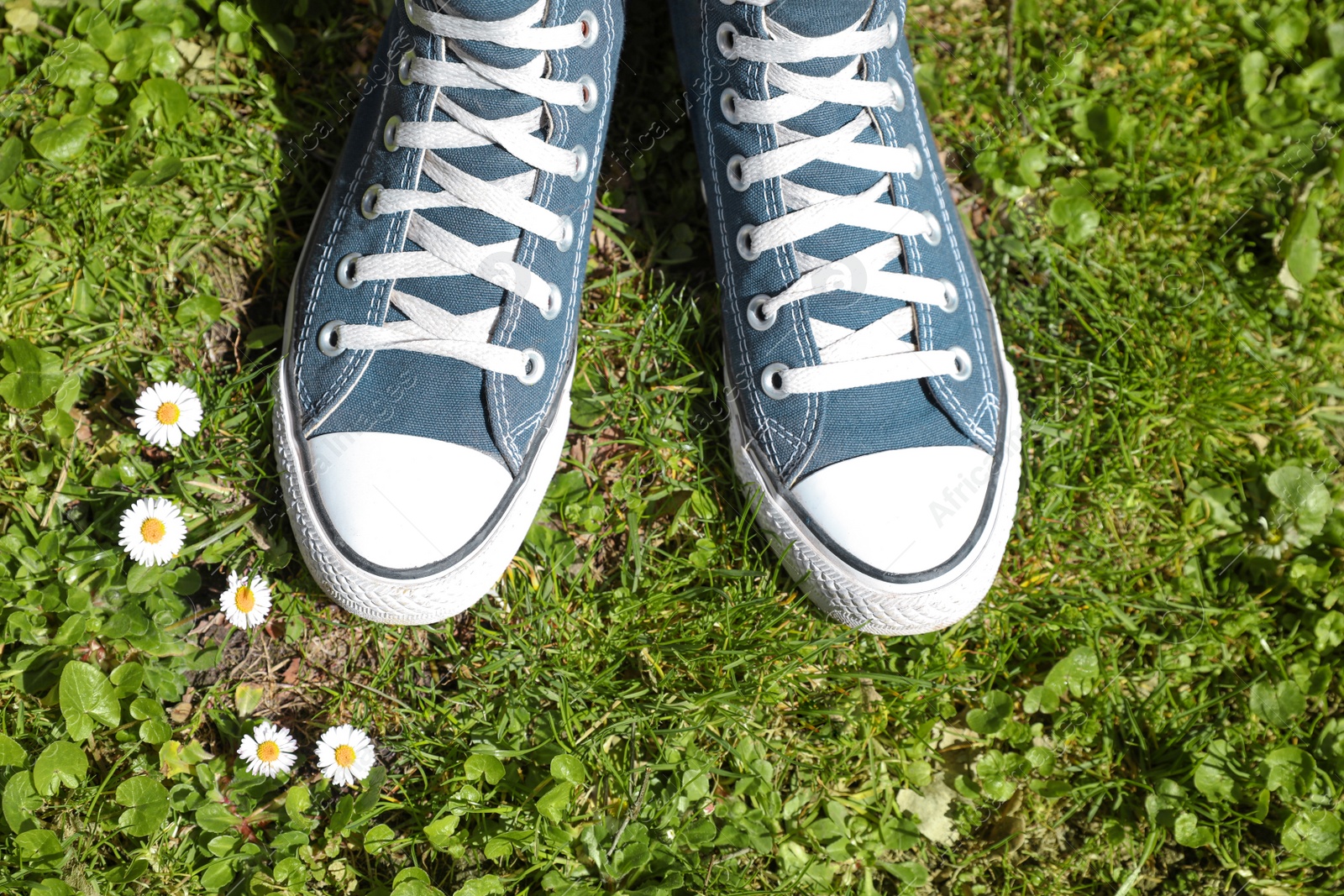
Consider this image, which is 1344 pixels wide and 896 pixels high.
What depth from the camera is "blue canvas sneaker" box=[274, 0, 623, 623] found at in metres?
1.78

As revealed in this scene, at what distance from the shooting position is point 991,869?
2033 mm

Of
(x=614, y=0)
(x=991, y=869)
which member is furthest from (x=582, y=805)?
(x=614, y=0)

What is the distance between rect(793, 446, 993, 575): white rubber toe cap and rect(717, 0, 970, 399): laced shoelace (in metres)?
0.17

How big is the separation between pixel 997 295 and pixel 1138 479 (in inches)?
21.7

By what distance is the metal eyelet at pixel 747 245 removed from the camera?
1.99m

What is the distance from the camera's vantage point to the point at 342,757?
6.06ft

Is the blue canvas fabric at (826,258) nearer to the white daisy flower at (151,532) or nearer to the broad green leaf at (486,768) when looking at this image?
the broad green leaf at (486,768)

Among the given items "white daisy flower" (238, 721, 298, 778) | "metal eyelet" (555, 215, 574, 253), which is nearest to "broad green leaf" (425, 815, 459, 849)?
"white daisy flower" (238, 721, 298, 778)

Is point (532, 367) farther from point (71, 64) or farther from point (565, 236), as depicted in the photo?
point (71, 64)

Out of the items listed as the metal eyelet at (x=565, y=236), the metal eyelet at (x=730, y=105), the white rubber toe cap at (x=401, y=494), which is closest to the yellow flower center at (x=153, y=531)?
the white rubber toe cap at (x=401, y=494)

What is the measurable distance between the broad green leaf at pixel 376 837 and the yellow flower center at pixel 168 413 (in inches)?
36.2

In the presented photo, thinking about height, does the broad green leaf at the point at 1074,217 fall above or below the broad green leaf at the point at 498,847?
above

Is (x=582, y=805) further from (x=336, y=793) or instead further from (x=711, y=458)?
(x=711, y=458)

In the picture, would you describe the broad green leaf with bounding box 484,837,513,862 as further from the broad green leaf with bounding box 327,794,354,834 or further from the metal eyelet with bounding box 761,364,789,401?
the metal eyelet with bounding box 761,364,789,401
